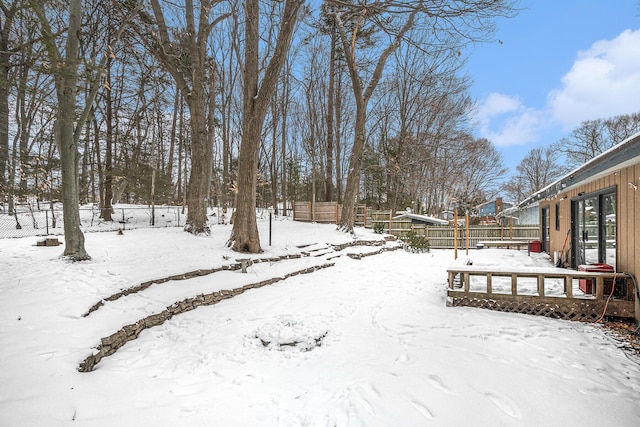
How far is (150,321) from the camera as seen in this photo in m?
4.29

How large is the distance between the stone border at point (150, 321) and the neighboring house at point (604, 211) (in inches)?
247

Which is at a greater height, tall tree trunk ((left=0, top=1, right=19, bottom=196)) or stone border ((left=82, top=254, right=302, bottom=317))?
tall tree trunk ((left=0, top=1, right=19, bottom=196))

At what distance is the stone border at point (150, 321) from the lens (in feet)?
10.5

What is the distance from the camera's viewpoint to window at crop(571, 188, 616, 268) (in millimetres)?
5883

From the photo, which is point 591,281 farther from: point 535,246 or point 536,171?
point 536,171

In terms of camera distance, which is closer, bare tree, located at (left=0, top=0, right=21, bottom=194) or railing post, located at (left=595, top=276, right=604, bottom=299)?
bare tree, located at (left=0, top=0, right=21, bottom=194)

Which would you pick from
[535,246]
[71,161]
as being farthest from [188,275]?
[535,246]

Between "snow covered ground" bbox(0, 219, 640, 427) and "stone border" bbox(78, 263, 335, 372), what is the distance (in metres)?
0.09

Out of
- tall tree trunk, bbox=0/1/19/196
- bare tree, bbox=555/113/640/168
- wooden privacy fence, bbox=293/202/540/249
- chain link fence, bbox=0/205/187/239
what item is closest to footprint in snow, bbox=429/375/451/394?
tall tree trunk, bbox=0/1/19/196

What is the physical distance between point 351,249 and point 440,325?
637cm

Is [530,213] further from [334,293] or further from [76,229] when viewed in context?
[76,229]

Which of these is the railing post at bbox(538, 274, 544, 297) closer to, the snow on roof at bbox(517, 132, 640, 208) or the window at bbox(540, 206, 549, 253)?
the snow on roof at bbox(517, 132, 640, 208)

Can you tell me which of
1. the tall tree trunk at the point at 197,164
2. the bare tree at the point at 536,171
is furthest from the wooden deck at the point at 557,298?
the bare tree at the point at 536,171

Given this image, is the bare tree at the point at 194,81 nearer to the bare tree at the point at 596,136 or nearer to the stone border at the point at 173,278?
the stone border at the point at 173,278
